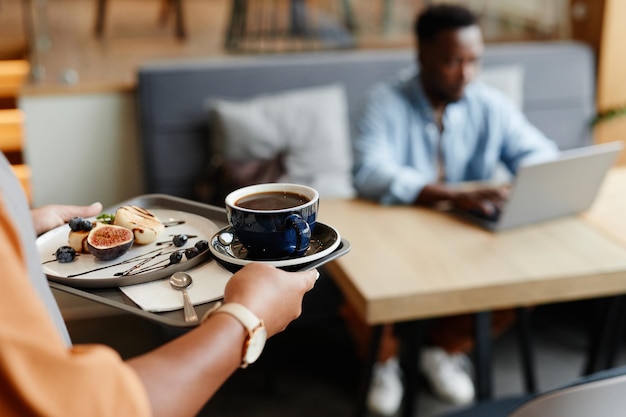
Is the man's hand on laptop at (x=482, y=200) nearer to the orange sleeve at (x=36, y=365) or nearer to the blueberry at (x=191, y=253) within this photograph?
the blueberry at (x=191, y=253)

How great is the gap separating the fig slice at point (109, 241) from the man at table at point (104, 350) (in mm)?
123

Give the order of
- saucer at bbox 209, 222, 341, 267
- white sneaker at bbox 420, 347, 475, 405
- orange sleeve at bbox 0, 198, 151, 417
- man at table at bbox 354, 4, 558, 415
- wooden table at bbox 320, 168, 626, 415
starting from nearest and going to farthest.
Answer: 1. orange sleeve at bbox 0, 198, 151, 417
2. saucer at bbox 209, 222, 341, 267
3. wooden table at bbox 320, 168, 626, 415
4. man at table at bbox 354, 4, 558, 415
5. white sneaker at bbox 420, 347, 475, 405

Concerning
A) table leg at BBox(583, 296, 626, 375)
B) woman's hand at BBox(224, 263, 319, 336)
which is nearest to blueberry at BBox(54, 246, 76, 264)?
woman's hand at BBox(224, 263, 319, 336)

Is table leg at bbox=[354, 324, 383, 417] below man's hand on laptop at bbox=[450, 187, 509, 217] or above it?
below

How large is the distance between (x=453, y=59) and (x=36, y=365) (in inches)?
72.1

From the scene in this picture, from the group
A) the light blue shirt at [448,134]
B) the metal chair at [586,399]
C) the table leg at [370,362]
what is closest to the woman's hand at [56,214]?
the metal chair at [586,399]

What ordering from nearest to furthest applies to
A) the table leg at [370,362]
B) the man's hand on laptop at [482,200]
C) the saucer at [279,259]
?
1. the saucer at [279,259]
2. the man's hand on laptop at [482,200]
3. the table leg at [370,362]

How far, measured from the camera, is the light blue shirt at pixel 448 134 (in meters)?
2.24

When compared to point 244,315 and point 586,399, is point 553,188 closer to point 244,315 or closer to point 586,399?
point 586,399

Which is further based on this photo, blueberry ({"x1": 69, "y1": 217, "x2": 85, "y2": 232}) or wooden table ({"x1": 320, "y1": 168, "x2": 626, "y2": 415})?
wooden table ({"x1": 320, "y1": 168, "x2": 626, "y2": 415})

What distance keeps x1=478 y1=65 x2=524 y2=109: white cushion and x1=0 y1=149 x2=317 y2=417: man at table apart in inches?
91.7

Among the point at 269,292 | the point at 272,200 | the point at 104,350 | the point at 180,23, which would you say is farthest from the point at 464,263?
the point at 180,23

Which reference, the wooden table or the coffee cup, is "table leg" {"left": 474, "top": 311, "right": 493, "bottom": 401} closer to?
the wooden table

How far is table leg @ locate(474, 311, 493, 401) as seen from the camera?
188 centimetres
